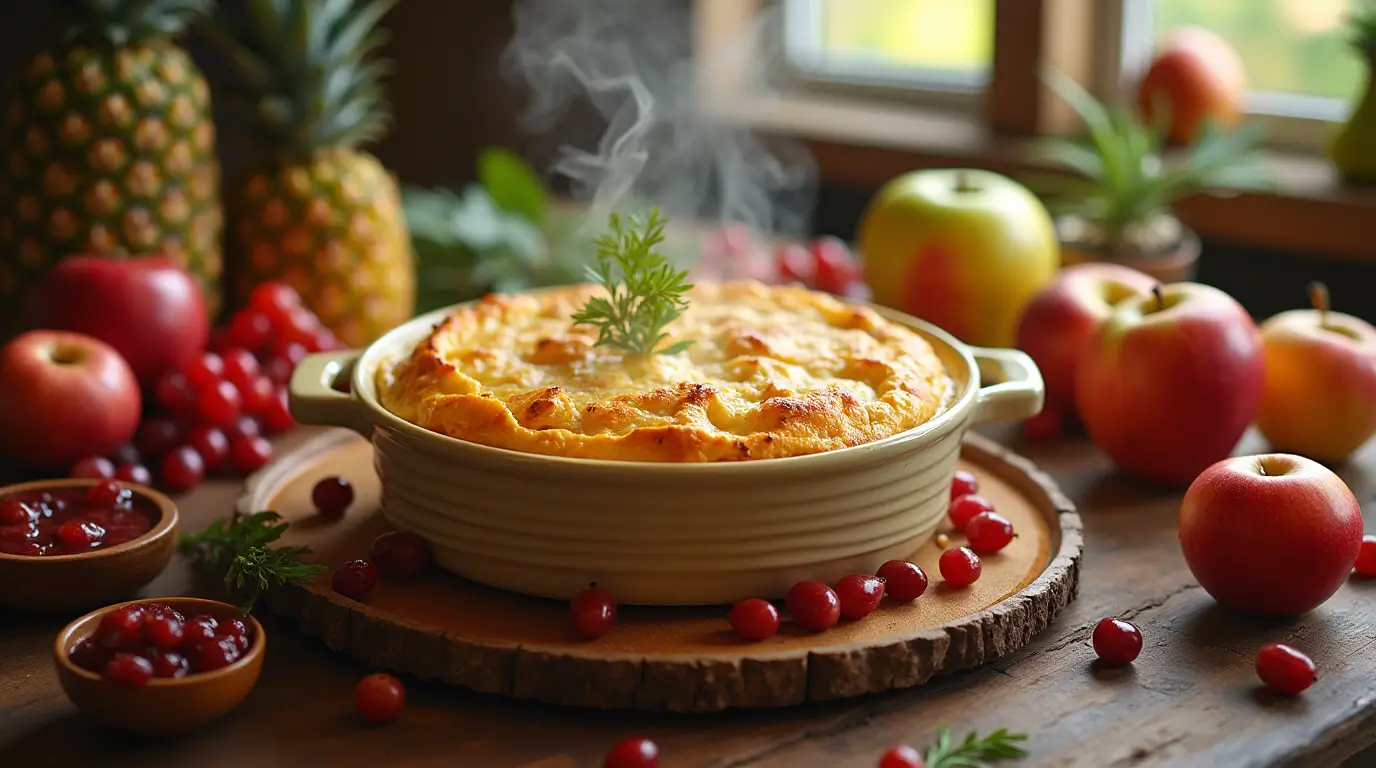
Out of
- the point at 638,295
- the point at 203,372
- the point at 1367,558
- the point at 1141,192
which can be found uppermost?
the point at 638,295

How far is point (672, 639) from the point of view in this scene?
128 centimetres

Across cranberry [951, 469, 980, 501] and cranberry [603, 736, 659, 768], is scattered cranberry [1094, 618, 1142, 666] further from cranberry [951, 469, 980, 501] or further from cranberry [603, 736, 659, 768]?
cranberry [603, 736, 659, 768]

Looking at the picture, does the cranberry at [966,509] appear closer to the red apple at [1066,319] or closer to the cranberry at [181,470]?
the red apple at [1066,319]

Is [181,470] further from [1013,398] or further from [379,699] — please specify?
[1013,398]

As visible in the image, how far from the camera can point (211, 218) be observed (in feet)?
7.43

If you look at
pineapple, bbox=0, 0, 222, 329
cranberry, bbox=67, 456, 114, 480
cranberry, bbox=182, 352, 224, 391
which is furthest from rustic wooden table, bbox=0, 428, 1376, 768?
pineapple, bbox=0, 0, 222, 329

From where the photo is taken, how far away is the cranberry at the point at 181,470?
70.1 inches

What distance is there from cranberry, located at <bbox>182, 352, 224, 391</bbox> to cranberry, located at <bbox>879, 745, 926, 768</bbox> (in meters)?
1.20

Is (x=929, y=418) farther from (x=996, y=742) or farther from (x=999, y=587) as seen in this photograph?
(x=996, y=742)

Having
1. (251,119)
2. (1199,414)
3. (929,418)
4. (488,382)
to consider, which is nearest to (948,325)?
(1199,414)

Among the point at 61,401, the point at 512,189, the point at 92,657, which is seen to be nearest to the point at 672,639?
the point at 92,657

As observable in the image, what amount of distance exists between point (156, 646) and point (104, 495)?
14.9 inches

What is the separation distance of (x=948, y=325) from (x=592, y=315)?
1.03 m

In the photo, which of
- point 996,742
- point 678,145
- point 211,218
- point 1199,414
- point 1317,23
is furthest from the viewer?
point 678,145
